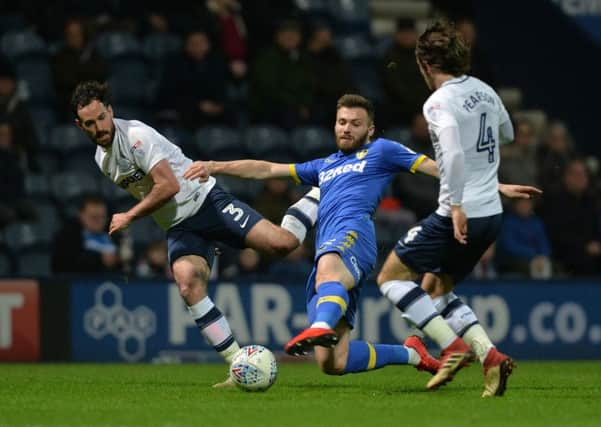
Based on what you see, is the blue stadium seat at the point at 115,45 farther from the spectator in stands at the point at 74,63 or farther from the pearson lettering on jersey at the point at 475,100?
the pearson lettering on jersey at the point at 475,100

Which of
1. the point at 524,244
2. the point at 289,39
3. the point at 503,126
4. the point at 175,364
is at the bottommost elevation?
the point at 175,364

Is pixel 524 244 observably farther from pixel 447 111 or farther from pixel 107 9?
pixel 447 111

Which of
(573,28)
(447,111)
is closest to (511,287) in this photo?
(573,28)

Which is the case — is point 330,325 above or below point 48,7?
below

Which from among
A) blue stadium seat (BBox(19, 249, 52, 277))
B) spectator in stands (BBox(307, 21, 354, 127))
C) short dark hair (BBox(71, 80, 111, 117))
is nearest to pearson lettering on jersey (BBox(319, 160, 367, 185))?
short dark hair (BBox(71, 80, 111, 117))

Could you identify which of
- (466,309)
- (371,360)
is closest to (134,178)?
(371,360)

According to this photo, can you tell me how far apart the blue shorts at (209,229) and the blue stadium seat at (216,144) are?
18.6 ft

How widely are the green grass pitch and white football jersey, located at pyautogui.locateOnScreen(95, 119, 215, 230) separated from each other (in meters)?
1.13

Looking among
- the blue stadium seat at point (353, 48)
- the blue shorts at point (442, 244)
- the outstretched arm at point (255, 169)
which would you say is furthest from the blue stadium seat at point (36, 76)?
the blue shorts at point (442, 244)

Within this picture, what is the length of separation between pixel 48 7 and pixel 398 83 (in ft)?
13.1

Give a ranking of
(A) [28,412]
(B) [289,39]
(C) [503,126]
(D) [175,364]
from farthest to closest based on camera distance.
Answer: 1. (B) [289,39]
2. (D) [175,364]
3. (C) [503,126]
4. (A) [28,412]

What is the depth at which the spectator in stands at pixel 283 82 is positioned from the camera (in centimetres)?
Answer: 1494

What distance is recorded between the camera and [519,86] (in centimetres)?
1705

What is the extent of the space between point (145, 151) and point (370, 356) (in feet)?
6.23
